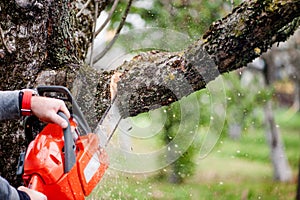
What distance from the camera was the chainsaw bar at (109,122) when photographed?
1.86m

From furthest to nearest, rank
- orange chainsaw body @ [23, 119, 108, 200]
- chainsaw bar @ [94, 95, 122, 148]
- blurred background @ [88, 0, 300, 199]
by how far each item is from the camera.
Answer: blurred background @ [88, 0, 300, 199], chainsaw bar @ [94, 95, 122, 148], orange chainsaw body @ [23, 119, 108, 200]

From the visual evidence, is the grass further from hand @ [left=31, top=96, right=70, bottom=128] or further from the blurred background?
hand @ [left=31, top=96, right=70, bottom=128]

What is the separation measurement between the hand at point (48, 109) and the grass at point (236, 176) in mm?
1128

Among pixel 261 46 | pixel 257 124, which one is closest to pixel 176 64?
pixel 261 46

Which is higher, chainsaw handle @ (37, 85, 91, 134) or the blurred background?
chainsaw handle @ (37, 85, 91, 134)

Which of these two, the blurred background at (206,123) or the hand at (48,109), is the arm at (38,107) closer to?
the hand at (48,109)

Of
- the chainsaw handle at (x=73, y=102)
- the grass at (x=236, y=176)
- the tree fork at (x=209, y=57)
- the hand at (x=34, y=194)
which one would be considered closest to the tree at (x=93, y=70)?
the tree fork at (x=209, y=57)

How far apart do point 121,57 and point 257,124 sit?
4454 mm

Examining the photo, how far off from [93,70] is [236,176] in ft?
16.2

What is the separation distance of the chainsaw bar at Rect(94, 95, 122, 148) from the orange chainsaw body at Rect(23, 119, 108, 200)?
0.76ft

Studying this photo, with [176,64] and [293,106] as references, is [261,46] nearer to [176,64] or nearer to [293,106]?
[176,64]

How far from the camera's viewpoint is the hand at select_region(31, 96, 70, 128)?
5.11 feet

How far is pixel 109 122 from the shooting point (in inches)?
74.0

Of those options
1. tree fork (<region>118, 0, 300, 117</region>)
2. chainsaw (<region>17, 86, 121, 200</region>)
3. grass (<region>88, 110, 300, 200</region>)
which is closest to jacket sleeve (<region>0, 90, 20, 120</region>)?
chainsaw (<region>17, 86, 121, 200</region>)
